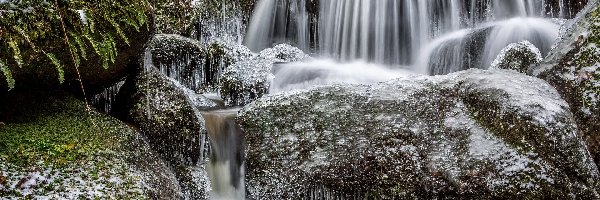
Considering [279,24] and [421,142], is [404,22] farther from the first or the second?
[421,142]

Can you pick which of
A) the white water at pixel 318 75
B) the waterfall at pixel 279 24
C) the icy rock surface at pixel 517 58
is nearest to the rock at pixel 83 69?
the white water at pixel 318 75

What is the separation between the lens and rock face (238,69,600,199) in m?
3.78

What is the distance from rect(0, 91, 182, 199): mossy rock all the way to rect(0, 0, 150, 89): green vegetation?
0.37 metres

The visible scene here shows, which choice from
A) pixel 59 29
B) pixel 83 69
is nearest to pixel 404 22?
pixel 83 69

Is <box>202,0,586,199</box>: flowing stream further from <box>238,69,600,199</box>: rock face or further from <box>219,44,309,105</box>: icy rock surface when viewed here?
<box>238,69,600,199</box>: rock face

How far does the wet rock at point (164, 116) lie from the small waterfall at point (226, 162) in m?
0.25

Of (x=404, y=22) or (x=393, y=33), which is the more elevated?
(x=404, y=22)

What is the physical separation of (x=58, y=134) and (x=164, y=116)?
1.16 metres

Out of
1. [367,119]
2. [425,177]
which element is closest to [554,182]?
[425,177]

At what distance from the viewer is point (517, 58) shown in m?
6.83

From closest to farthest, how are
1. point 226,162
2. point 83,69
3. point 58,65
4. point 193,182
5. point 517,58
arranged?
point 58,65, point 83,69, point 193,182, point 226,162, point 517,58

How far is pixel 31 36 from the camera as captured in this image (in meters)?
3.55

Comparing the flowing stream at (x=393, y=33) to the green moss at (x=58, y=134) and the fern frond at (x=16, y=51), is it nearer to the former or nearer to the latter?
the green moss at (x=58, y=134)

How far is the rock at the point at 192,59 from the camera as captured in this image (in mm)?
7703
